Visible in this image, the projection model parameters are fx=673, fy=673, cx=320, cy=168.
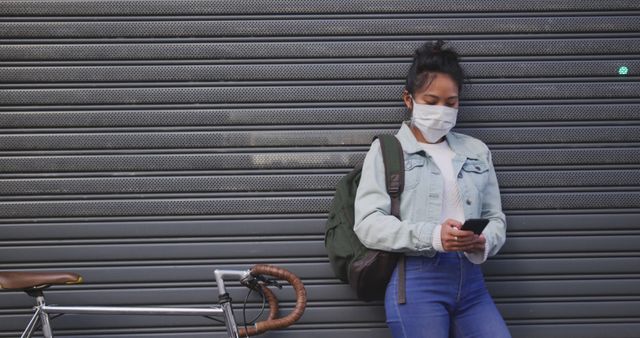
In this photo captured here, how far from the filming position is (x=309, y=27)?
13.6 feet

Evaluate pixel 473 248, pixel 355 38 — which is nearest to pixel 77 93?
pixel 355 38

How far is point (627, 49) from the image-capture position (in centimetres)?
420

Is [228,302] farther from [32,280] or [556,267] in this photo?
[556,267]

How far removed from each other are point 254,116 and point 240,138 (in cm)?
16

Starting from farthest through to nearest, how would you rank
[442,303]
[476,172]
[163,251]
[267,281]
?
1. [163,251]
2. [267,281]
3. [476,172]
4. [442,303]

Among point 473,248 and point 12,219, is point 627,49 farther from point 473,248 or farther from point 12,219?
point 12,219

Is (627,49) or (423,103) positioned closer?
(423,103)

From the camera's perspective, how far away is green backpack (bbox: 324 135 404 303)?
342 cm

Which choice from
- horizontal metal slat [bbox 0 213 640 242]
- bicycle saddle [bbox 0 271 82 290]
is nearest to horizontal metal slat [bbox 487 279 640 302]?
horizontal metal slat [bbox 0 213 640 242]

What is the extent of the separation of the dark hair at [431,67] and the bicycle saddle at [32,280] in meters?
2.11

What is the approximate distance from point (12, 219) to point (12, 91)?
0.78 m

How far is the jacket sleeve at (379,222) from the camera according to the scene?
3174 millimetres

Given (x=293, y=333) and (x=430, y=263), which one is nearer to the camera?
(x=430, y=263)

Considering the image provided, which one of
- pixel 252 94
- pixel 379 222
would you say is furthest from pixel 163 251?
pixel 379 222
